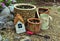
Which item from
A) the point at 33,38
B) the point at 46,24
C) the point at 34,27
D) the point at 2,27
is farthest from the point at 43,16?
the point at 2,27

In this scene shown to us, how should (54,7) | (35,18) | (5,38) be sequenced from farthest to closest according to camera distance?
(54,7) < (35,18) < (5,38)

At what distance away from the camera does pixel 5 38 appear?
10.9 feet

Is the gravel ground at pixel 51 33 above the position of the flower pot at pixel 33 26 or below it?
below

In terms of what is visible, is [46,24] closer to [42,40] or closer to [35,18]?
[35,18]

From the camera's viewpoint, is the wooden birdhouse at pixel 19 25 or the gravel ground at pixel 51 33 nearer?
the gravel ground at pixel 51 33

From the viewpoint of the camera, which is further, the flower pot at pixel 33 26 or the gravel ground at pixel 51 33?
the flower pot at pixel 33 26

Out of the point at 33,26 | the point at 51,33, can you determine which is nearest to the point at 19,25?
the point at 33,26

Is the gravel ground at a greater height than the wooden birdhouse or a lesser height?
lesser

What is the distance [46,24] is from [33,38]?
60 cm

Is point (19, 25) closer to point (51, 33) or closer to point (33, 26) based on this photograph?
point (33, 26)

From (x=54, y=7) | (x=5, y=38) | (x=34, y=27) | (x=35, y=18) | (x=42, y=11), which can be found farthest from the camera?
(x=54, y=7)

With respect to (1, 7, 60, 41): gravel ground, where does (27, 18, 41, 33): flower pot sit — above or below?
above

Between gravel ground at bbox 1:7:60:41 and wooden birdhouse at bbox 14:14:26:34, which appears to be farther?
wooden birdhouse at bbox 14:14:26:34

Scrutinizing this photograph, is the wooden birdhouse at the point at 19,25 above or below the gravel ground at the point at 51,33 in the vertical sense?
above
